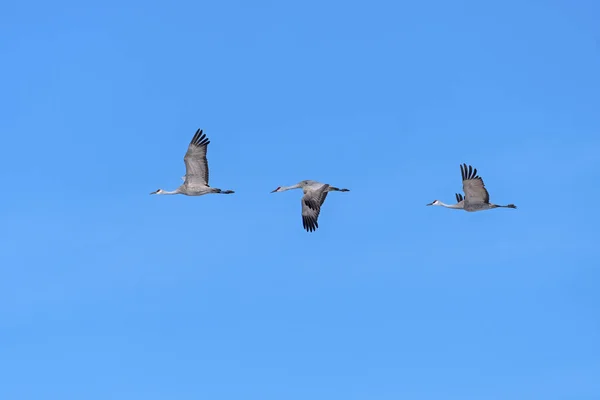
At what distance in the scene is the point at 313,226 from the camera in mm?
53125

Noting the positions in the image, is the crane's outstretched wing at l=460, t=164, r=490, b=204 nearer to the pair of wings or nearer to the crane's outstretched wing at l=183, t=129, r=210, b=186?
the pair of wings

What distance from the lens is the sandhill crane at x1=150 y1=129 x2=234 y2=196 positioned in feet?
173

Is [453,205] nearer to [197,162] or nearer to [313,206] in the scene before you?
[313,206]

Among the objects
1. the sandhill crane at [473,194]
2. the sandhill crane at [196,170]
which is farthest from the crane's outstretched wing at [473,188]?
the sandhill crane at [196,170]

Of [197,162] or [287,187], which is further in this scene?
[287,187]

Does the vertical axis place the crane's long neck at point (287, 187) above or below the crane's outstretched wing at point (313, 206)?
above

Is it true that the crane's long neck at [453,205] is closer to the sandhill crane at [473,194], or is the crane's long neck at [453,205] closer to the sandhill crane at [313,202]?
the sandhill crane at [473,194]

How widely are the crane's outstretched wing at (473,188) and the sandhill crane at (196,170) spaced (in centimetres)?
961

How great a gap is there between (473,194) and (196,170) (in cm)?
1148

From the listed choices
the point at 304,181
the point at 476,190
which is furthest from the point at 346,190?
the point at 476,190

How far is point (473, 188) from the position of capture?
53.5 metres

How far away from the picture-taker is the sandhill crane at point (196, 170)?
52594 mm

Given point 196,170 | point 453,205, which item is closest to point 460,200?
point 453,205

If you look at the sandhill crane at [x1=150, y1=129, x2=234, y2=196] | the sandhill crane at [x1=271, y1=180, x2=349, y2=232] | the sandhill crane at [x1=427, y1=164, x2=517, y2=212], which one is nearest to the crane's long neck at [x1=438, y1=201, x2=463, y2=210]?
the sandhill crane at [x1=427, y1=164, x2=517, y2=212]
